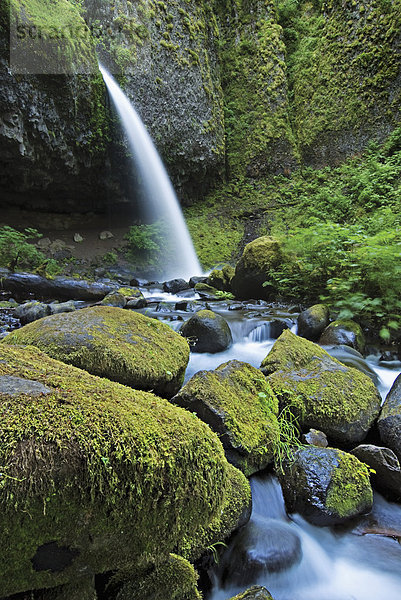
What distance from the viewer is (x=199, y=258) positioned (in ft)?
45.4

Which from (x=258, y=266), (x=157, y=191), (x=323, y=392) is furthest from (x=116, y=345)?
(x=157, y=191)

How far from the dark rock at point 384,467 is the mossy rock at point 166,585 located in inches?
60.0

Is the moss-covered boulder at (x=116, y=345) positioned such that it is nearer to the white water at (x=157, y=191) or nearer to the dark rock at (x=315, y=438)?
the dark rock at (x=315, y=438)

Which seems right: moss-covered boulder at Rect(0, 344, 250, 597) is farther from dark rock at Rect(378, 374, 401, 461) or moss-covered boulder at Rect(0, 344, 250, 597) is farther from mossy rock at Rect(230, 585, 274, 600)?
dark rock at Rect(378, 374, 401, 461)

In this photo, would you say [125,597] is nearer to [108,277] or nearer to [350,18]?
[108,277]

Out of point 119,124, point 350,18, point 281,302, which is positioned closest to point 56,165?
point 119,124

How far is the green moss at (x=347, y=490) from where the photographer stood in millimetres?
2059

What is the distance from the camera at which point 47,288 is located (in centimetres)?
815

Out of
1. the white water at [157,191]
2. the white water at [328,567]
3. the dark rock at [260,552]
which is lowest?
the white water at [328,567]

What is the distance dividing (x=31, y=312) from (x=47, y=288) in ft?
7.66

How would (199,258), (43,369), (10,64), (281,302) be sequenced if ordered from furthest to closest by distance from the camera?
(199,258), (10,64), (281,302), (43,369)

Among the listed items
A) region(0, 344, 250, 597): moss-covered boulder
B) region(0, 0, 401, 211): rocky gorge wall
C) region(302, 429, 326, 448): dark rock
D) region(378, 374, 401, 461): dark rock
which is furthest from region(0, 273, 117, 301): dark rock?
region(0, 344, 250, 597): moss-covered boulder

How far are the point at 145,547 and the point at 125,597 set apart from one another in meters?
0.29

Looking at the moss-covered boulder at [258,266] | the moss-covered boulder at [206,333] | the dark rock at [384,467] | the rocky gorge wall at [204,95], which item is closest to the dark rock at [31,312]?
the moss-covered boulder at [206,333]
